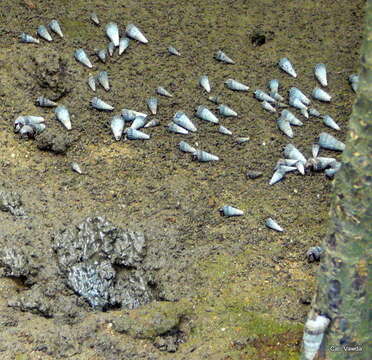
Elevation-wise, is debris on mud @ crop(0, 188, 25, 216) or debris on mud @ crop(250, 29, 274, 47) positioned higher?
debris on mud @ crop(250, 29, 274, 47)

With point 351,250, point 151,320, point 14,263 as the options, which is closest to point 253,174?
point 151,320

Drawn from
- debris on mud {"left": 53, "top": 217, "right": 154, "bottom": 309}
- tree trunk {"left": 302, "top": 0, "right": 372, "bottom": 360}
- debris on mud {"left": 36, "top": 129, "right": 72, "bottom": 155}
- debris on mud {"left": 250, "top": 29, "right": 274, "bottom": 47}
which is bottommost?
debris on mud {"left": 53, "top": 217, "right": 154, "bottom": 309}

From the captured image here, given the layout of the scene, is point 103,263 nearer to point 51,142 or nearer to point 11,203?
point 11,203

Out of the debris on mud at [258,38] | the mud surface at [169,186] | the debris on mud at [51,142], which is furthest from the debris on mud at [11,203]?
the debris on mud at [258,38]

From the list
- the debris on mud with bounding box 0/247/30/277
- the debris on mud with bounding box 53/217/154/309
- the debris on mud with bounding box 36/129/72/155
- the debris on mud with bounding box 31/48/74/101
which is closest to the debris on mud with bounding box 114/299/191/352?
the debris on mud with bounding box 53/217/154/309

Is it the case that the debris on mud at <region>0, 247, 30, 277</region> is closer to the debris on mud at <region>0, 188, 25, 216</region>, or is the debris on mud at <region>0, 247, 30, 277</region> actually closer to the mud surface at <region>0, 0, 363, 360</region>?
the mud surface at <region>0, 0, 363, 360</region>

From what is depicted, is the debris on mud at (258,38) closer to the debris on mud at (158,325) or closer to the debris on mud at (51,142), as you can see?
the debris on mud at (51,142)

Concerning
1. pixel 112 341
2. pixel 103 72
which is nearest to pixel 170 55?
pixel 103 72
